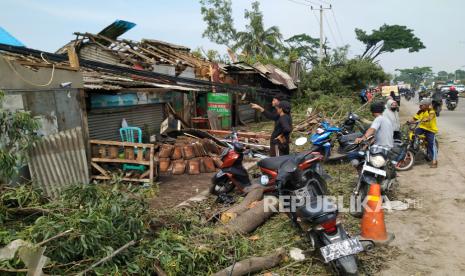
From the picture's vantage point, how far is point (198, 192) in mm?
7207

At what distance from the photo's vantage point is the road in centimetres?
403

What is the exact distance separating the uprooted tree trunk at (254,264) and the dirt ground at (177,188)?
2763mm

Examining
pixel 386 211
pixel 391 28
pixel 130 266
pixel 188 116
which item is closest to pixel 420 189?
pixel 386 211

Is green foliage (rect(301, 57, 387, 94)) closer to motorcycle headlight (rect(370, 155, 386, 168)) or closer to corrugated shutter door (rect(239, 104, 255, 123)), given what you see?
corrugated shutter door (rect(239, 104, 255, 123))

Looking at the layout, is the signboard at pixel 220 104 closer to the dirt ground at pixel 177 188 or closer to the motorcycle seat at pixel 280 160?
the dirt ground at pixel 177 188

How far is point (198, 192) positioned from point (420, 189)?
169 inches

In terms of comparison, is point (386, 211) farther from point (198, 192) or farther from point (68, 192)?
point (68, 192)

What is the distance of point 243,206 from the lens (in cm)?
551

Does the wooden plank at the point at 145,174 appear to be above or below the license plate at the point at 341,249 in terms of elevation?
below

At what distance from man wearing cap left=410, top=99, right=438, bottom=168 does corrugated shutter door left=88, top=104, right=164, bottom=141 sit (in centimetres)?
756

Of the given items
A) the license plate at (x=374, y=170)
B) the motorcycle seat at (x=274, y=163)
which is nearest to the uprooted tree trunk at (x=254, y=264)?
the motorcycle seat at (x=274, y=163)

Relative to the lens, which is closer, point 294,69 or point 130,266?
point 130,266

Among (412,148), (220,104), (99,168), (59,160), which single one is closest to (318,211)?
(59,160)

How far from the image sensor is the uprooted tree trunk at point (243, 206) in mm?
5141
